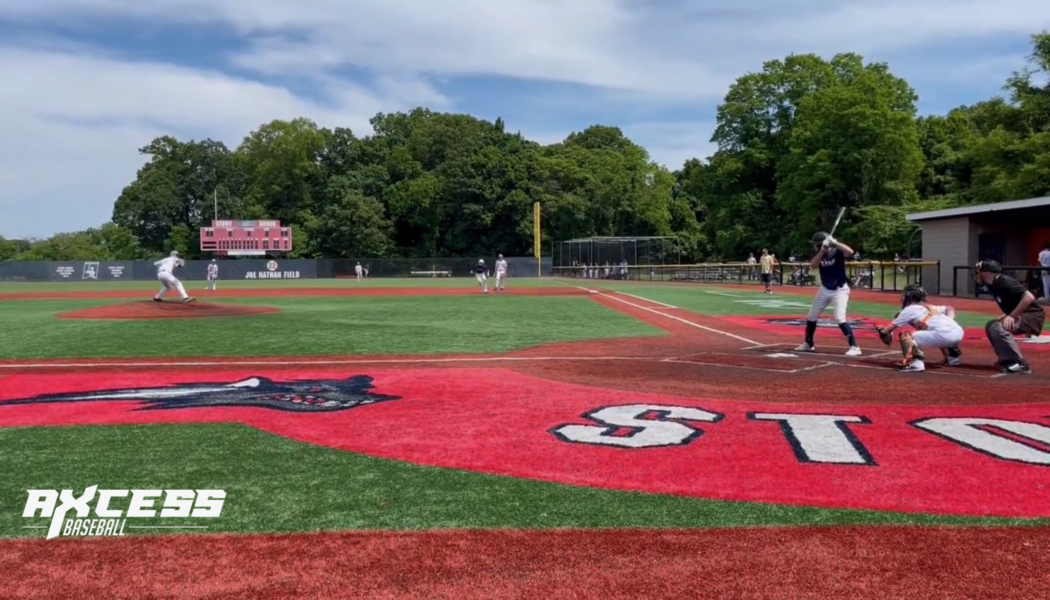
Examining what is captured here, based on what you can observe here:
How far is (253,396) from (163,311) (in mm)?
15650

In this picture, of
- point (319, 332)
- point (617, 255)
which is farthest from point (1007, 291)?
point (617, 255)

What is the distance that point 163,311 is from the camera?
22.8 meters

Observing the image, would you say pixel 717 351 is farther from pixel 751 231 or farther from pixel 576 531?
pixel 751 231

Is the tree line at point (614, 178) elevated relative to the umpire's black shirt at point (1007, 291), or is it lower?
elevated

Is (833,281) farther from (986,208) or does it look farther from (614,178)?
(614,178)

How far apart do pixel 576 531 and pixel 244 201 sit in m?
98.7

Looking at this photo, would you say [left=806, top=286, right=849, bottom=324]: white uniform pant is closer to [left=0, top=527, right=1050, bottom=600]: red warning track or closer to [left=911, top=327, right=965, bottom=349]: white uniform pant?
[left=911, top=327, right=965, bottom=349]: white uniform pant

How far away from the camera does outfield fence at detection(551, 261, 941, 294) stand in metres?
33.2

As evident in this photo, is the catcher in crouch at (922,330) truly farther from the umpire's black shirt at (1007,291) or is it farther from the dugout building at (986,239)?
the dugout building at (986,239)

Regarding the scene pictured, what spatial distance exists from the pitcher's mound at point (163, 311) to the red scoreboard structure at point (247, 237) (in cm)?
4322

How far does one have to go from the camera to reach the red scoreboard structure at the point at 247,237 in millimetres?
66562

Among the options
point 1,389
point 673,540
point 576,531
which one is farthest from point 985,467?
point 1,389

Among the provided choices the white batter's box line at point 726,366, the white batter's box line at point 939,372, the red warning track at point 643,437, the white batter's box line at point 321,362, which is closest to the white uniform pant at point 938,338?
the white batter's box line at point 939,372

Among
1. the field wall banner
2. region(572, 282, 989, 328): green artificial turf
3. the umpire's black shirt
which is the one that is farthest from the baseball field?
the field wall banner
